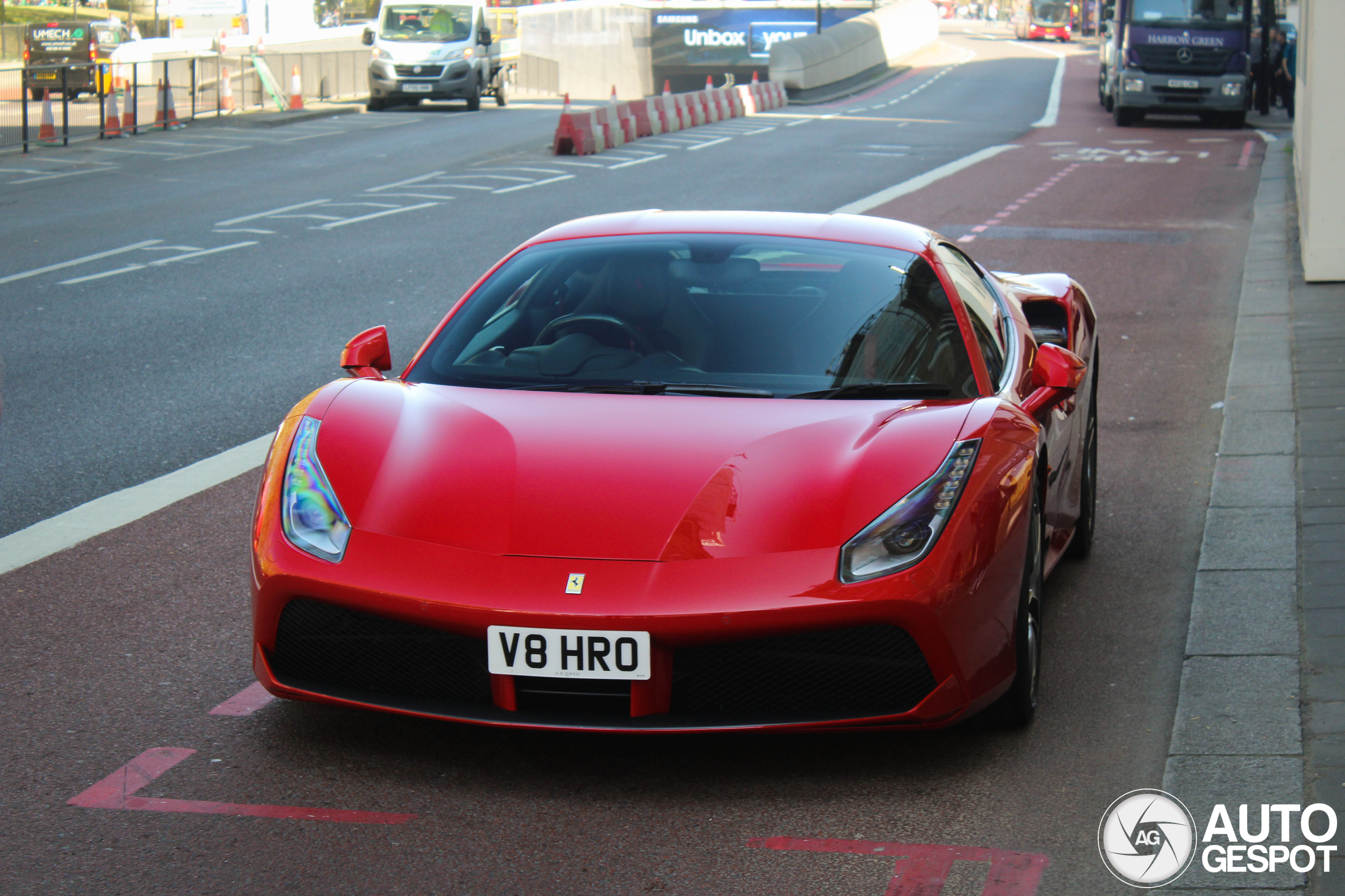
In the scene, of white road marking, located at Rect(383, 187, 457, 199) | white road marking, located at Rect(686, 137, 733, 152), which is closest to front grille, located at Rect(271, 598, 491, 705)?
white road marking, located at Rect(383, 187, 457, 199)

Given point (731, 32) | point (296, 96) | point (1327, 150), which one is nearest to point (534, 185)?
point (1327, 150)

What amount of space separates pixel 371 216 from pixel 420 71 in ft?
59.9

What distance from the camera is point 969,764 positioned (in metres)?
3.70

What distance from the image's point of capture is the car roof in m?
4.79

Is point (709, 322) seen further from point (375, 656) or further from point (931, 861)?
point (931, 861)

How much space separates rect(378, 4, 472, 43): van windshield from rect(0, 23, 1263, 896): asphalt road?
19.3m

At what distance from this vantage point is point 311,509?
3703 mm

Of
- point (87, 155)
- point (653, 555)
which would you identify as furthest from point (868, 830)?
point (87, 155)

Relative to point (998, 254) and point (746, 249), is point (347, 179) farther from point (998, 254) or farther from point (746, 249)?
point (746, 249)

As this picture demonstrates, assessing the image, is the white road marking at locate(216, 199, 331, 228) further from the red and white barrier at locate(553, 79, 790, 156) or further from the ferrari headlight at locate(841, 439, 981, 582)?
the ferrari headlight at locate(841, 439, 981, 582)

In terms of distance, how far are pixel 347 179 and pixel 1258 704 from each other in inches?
695

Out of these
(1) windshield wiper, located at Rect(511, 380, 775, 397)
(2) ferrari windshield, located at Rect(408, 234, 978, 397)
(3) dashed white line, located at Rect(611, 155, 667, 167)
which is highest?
(3) dashed white line, located at Rect(611, 155, 667, 167)

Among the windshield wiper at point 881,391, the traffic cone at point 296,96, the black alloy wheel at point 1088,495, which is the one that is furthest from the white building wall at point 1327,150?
the traffic cone at point 296,96

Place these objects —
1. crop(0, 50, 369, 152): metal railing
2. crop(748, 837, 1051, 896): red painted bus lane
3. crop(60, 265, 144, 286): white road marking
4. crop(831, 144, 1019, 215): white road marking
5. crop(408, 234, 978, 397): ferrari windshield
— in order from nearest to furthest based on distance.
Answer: crop(748, 837, 1051, 896): red painted bus lane < crop(408, 234, 978, 397): ferrari windshield < crop(60, 265, 144, 286): white road marking < crop(831, 144, 1019, 215): white road marking < crop(0, 50, 369, 152): metal railing
